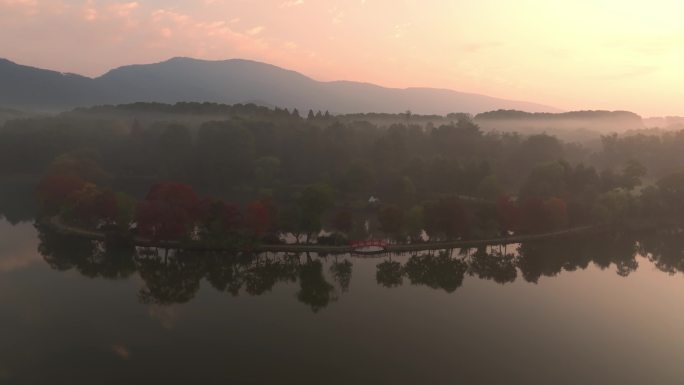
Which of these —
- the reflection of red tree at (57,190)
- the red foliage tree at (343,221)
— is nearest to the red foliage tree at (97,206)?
the reflection of red tree at (57,190)

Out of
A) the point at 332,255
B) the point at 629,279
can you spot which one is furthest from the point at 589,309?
the point at 332,255

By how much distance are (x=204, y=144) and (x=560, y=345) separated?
75706 mm

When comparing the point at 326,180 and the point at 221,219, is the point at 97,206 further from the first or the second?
the point at 326,180

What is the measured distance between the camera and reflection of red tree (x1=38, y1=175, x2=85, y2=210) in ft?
148

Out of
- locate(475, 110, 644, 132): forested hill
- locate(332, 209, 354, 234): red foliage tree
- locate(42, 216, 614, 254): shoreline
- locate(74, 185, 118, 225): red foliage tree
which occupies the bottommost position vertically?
locate(42, 216, 614, 254): shoreline

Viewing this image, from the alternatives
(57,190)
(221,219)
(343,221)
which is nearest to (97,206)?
(57,190)

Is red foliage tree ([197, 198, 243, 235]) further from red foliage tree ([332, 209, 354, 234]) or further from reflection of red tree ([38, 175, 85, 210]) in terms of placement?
reflection of red tree ([38, 175, 85, 210])

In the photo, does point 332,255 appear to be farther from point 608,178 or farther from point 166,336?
point 608,178

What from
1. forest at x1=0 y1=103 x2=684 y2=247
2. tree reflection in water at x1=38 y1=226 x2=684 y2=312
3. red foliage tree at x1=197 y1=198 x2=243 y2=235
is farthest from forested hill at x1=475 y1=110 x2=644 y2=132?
red foliage tree at x1=197 y1=198 x2=243 y2=235

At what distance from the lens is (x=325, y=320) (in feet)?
91.3

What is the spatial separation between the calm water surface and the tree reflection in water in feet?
0.62

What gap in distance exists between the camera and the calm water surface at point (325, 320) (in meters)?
22.2

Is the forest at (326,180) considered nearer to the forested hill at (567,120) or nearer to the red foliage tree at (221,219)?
the red foliage tree at (221,219)

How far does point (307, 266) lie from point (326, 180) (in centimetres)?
3364
